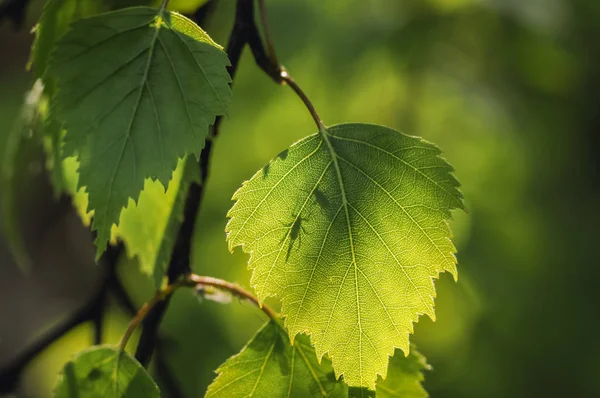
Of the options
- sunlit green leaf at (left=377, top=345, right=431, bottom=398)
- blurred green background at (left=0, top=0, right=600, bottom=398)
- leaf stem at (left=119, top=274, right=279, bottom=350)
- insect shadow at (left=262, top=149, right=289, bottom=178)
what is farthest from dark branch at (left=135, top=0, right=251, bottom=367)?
blurred green background at (left=0, top=0, right=600, bottom=398)

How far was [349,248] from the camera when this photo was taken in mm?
667

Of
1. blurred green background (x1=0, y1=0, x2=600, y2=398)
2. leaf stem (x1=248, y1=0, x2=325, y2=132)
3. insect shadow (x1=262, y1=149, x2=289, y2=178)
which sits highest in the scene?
leaf stem (x1=248, y1=0, x2=325, y2=132)

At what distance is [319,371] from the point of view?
0.73m

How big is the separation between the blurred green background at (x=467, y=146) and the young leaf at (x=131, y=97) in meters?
0.95

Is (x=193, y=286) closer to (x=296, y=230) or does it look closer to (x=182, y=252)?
(x=182, y=252)

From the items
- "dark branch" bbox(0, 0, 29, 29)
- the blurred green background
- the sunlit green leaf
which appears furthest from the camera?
the blurred green background

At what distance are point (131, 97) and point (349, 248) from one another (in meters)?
0.26

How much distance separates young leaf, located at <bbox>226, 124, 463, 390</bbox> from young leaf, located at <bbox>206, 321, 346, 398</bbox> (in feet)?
0.24

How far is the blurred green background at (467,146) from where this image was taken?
6.68ft

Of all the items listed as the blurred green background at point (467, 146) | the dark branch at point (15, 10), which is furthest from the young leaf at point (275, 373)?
the blurred green background at point (467, 146)

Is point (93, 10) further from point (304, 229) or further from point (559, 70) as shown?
point (559, 70)

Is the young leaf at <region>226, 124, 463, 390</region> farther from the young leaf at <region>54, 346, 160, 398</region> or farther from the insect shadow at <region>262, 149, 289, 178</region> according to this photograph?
the young leaf at <region>54, 346, 160, 398</region>

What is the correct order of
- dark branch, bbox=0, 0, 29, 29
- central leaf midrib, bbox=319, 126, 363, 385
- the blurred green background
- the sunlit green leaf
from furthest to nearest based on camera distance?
the blurred green background
dark branch, bbox=0, 0, 29, 29
the sunlit green leaf
central leaf midrib, bbox=319, 126, 363, 385

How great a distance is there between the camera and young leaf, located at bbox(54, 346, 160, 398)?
0.74 metres
